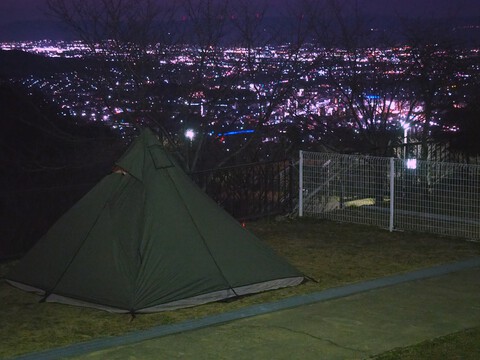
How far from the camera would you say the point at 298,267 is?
8.50 metres

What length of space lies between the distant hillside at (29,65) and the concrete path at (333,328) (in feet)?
23.6

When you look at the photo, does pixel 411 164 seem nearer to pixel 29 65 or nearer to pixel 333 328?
pixel 333 328

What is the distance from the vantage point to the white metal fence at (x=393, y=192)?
10.3m

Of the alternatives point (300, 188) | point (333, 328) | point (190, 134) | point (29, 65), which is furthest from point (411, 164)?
point (29, 65)

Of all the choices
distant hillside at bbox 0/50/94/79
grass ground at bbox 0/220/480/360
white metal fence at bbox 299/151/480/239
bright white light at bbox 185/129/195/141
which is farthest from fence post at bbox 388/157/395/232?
distant hillside at bbox 0/50/94/79

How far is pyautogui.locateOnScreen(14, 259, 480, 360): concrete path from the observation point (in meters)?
5.26

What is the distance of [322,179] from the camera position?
11.9 m

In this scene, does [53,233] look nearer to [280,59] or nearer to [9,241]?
[9,241]

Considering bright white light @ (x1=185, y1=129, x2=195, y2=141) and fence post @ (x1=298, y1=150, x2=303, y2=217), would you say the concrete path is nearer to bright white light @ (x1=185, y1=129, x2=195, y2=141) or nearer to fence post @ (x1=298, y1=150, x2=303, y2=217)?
fence post @ (x1=298, y1=150, x2=303, y2=217)

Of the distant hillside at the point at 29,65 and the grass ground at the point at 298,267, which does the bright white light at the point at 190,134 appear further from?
the distant hillside at the point at 29,65

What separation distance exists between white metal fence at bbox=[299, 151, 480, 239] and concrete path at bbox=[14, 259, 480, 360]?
303 centimetres

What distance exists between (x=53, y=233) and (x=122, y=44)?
4834mm

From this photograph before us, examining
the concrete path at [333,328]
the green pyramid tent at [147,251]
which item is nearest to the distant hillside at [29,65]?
the green pyramid tent at [147,251]

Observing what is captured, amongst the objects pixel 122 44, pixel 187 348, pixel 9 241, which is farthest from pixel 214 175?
pixel 187 348
